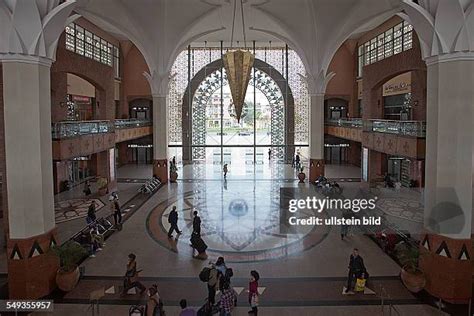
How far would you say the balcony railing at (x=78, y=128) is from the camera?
16.3m

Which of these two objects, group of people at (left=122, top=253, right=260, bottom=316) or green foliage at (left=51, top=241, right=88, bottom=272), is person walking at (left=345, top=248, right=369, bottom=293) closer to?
group of people at (left=122, top=253, right=260, bottom=316)

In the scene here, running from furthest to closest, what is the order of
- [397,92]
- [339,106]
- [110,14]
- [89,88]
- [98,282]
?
[339,106] → [89,88] → [397,92] → [110,14] → [98,282]

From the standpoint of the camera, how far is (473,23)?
29.4 feet

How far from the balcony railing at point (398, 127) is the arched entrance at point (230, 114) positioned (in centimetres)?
1337

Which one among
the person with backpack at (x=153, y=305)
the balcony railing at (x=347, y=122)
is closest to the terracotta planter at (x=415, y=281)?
the person with backpack at (x=153, y=305)

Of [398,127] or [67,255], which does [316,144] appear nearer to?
[398,127]

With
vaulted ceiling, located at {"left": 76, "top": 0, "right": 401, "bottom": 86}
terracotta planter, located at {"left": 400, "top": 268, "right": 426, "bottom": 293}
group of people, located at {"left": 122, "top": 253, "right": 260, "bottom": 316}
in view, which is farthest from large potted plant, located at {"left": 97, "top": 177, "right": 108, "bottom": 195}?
terracotta planter, located at {"left": 400, "top": 268, "right": 426, "bottom": 293}

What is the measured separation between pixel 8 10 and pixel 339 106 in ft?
93.8

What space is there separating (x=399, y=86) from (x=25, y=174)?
19867 mm

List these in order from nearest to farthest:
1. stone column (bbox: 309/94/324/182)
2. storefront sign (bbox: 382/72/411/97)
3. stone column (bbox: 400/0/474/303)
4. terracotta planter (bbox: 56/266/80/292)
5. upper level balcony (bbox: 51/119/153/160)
Result: stone column (bbox: 400/0/474/303)
terracotta planter (bbox: 56/266/80/292)
upper level balcony (bbox: 51/119/153/160)
storefront sign (bbox: 382/72/411/97)
stone column (bbox: 309/94/324/182)

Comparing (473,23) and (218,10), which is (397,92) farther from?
(473,23)

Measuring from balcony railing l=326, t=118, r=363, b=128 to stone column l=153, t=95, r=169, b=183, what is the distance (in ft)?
35.7

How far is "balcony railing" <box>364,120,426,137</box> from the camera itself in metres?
15.6

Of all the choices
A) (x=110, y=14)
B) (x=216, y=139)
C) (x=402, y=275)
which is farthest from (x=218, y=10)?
(x=402, y=275)
